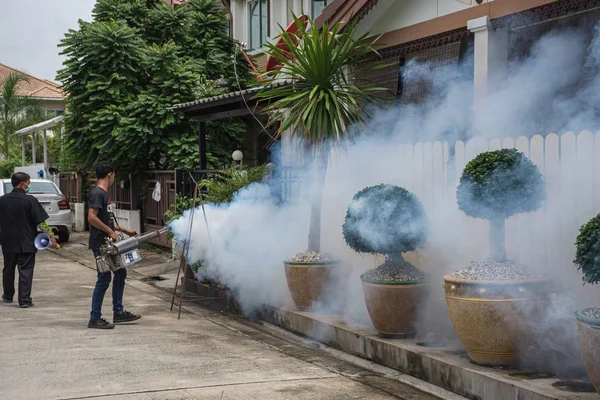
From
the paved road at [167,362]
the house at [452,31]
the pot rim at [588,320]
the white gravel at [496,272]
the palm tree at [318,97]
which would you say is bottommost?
the paved road at [167,362]

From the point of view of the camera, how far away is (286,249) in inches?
380

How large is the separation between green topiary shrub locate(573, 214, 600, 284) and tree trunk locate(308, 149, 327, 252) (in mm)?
4210

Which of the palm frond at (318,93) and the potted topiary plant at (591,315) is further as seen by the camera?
the palm frond at (318,93)

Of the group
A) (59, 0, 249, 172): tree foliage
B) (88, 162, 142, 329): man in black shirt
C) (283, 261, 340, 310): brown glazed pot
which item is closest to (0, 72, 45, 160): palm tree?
(59, 0, 249, 172): tree foliage

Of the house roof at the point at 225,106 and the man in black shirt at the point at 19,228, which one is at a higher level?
the house roof at the point at 225,106

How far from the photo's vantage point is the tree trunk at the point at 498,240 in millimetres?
6164

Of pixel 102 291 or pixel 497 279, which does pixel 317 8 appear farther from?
pixel 497 279

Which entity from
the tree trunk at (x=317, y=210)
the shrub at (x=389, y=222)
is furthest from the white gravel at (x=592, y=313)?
the tree trunk at (x=317, y=210)

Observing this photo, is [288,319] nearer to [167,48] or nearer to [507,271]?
[507,271]

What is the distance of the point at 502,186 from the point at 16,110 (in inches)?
1288

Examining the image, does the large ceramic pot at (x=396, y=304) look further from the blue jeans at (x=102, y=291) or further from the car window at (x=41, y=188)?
the car window at (x=41, y=188)

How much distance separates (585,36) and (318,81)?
10.7ft

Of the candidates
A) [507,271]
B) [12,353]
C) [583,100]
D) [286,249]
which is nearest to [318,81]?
[286,249]

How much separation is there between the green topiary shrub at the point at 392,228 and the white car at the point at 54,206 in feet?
40.7
